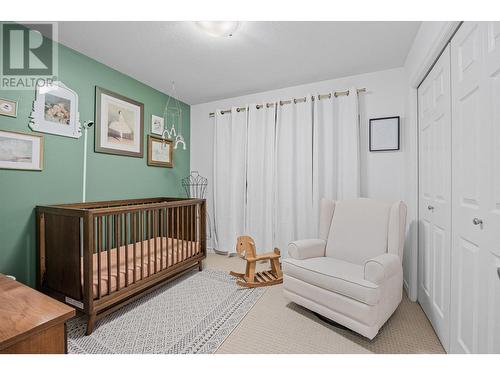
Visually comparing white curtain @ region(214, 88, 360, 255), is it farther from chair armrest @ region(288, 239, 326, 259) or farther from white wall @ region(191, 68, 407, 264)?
chair armrest @ region(288, 239, 326, 259)

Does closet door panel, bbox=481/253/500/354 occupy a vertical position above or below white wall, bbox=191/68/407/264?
below

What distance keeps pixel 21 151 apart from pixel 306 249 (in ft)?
8.23

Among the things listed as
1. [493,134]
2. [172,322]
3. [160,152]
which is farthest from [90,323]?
[493,134]

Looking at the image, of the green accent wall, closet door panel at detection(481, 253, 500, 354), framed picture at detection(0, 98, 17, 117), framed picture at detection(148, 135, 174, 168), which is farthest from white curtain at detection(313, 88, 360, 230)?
framed picture at detection(0, 98, 17, 117)

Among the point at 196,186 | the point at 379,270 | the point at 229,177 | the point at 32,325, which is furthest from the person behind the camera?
the point at 196,186

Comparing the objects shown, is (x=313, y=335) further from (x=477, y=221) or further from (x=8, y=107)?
(x=8, y=107)

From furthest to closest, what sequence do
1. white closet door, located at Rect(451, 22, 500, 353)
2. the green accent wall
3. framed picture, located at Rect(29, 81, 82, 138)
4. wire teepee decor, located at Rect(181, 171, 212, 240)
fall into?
wire teepee decor, located at Rect(181, 171, 212, 240)
framed picture, located at Rect(29, 81, 82, 138)
the green accent wall
white closet door, located at Rect(451, 22, 500, 353)

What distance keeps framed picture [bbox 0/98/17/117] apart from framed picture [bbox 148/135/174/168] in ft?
4.32

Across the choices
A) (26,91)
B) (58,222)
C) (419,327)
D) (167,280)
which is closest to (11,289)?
(58,222)

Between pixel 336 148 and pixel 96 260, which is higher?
pixel 336 148

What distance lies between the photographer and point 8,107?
70.2 inches

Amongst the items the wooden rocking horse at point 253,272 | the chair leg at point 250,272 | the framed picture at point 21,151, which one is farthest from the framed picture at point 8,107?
the chair leg at point 250,272

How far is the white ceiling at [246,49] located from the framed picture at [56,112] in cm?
45

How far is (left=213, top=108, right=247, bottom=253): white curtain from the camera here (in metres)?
3.29
